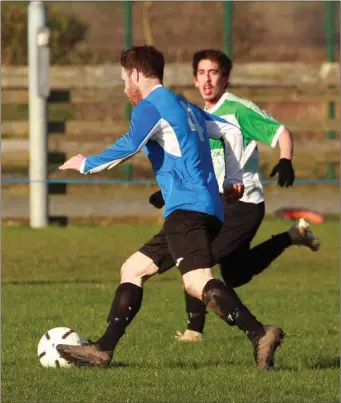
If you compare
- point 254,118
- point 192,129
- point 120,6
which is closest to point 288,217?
point 120,6

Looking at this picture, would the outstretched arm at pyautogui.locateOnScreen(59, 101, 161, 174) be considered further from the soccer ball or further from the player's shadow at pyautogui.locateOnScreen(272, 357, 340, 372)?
the player's shadow at pyautogui.locateOnScreen(272, 357, 340, 372)

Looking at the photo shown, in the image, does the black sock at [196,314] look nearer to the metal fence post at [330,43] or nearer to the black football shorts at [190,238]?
the black football shorts at [190,238]

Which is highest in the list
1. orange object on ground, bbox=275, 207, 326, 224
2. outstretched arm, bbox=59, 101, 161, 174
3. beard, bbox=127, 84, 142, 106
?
beard, bbox=127, 84, 142, 106

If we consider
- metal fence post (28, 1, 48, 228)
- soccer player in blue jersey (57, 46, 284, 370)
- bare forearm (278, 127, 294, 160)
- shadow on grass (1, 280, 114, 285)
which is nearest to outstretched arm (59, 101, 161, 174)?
soccer player in blue jersey (57, 46, 284, 370)

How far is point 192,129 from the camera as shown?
7066mm

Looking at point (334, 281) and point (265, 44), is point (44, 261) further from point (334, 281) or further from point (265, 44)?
point (265, 44)

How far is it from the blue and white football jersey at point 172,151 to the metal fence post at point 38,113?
1034 centimetres

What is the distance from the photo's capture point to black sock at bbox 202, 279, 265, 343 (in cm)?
692

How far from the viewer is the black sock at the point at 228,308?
692 cm

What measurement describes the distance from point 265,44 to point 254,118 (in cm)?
1571

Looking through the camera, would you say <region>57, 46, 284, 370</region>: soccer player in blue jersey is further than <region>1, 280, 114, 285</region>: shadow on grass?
No

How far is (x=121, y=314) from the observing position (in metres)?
7.36

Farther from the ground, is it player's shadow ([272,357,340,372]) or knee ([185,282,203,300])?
knee ([185,282,203,300])

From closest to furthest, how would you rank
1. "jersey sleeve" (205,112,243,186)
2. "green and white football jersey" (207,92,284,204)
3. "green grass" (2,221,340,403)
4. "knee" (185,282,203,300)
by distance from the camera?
"green grass" (2,221,340,403) → "knee" (185,282,203,300) → "jersey sleeve" (205,112,243,186) → "green and white football jersey" (207,92,284,204)
